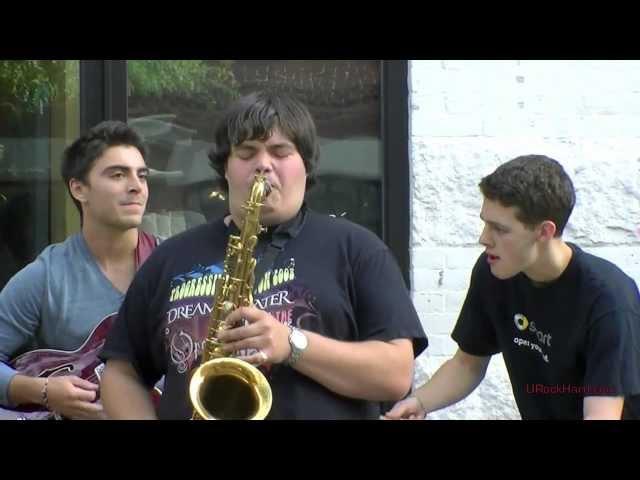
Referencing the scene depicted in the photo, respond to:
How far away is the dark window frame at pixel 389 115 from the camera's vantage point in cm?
567

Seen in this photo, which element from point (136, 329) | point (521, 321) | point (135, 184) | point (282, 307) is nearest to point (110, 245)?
point (135, 184)

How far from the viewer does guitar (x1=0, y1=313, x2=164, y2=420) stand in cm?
423

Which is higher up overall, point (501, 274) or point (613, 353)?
point (501, 274)

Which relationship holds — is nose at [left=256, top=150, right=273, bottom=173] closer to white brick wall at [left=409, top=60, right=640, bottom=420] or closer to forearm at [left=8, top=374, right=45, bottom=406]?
forearm at [left=8, top=374, right=45, bottom=406]

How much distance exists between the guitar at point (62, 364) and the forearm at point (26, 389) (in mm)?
47

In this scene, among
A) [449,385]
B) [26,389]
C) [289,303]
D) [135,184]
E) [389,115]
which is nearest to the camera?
[289,303]

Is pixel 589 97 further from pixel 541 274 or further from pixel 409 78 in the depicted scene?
pixel 541 274

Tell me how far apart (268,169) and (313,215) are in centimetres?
21

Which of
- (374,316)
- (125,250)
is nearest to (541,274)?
(374,316)

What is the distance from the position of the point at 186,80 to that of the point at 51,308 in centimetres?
186

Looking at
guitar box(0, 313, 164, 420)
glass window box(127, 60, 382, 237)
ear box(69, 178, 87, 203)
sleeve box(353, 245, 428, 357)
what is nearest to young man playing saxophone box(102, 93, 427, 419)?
sleeve box(353, 245, 428, 357)

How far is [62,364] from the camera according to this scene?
4.27 m

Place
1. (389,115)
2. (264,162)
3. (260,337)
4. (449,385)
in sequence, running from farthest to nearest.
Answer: (389,115)
(449,385)
(264,162)
(260,337)

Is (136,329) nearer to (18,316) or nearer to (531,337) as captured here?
(18,316)
